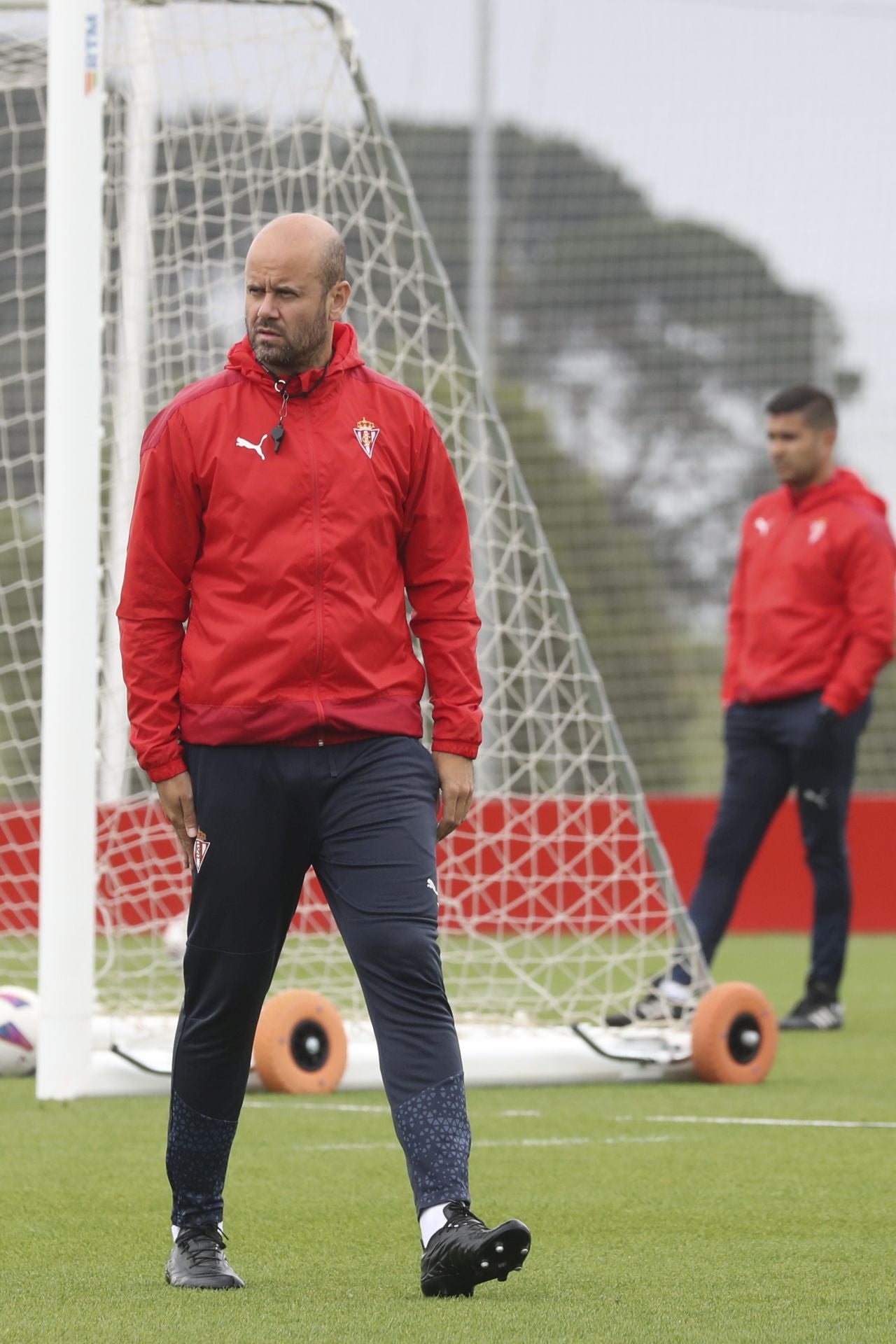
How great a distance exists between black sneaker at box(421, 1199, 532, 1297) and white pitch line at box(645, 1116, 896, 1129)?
2227 millimetres

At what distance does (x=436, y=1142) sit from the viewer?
376 centimetres

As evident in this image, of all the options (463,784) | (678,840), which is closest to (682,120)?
(678,840)

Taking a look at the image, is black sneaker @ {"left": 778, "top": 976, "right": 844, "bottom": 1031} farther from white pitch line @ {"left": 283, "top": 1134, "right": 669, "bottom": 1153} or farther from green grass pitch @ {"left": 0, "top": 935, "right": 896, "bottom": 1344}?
white pitch line @ {"left": 283, "top": 1134, "right": 669, "bottom": 1153}

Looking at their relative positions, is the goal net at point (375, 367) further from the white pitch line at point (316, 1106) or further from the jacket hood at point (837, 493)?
the jacket hood at point (837, 493)

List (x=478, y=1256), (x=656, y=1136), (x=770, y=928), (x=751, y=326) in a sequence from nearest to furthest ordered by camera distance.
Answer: (x=478, y=1256), (x=656, y=1136), (x=770, y=928), (x=751, y=326)

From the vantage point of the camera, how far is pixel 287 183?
7.73 metres

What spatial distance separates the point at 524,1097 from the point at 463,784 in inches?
105

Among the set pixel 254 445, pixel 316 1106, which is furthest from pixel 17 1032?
pixel 254 445

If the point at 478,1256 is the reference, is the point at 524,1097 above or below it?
below

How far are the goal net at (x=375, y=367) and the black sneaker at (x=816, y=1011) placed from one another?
681 millimetres

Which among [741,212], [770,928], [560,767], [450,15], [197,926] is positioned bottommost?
[770,928]

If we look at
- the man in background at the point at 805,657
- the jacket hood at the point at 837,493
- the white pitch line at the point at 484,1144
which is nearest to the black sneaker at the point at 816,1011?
the man in background at the point at 805,657

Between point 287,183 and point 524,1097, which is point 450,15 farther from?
point 524,1097

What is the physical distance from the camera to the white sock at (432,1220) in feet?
12.1
